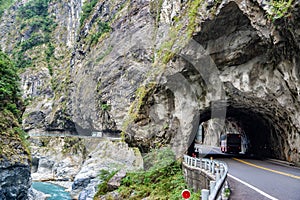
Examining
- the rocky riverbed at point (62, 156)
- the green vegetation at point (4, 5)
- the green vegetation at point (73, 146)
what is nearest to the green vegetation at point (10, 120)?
the rocky riverbed at point (62, 156)

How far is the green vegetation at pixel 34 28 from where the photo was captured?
76938 mm

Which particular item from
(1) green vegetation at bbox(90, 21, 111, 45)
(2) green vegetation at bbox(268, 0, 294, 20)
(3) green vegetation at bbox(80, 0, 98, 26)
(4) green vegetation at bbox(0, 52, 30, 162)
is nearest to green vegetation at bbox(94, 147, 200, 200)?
(2) green vegetation at bbox(268, 0, 294, 20)

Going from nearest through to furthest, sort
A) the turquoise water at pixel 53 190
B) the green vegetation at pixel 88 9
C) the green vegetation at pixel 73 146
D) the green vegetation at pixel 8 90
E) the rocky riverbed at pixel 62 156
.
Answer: the green vegetation at pixel 8 90 < the turquoise water at pixel 53 190 < the rocky riverbed at pixel 62 156 < the green vegetation at pixel 73 146 < the green vegetation at pixel 88 9

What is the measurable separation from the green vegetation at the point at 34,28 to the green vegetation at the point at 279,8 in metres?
66.0

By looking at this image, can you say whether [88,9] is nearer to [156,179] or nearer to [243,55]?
[243,55]

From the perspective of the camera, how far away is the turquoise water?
31.5m

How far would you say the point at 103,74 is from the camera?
4853cm

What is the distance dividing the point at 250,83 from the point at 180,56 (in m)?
4.49

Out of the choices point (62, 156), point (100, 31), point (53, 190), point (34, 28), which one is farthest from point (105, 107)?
point (34, 28)

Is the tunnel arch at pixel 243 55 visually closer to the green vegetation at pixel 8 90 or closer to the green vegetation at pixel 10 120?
the green vegetation at pixel 10 120

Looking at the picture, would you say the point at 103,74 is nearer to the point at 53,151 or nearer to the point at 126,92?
the point at 126,92

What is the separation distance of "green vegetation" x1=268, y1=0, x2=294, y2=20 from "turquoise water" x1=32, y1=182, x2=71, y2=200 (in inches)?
1049

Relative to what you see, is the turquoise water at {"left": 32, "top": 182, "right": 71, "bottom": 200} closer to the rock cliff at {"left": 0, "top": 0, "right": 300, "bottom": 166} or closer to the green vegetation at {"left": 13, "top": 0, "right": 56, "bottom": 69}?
the rock cliff at {"left": 0, "top": 0, "right": 300, "bottom": 166}

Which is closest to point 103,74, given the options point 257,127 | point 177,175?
point 257,127
